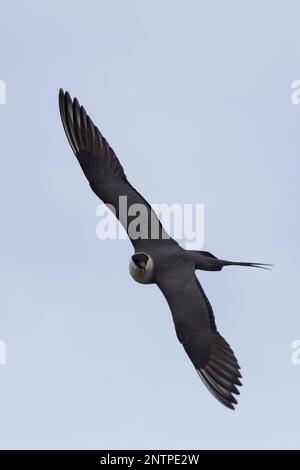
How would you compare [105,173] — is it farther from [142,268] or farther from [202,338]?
[202,338]

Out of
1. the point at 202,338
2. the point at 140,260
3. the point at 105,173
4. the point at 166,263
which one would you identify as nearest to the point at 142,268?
the point at 140,260

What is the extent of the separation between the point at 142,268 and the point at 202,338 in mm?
1749

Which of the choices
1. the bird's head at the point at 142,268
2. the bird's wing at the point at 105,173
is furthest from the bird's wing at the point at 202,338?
the bird's wing at the point at 105,173

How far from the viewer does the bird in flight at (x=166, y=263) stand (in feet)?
61.7

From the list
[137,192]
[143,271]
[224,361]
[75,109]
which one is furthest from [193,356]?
[75,109]

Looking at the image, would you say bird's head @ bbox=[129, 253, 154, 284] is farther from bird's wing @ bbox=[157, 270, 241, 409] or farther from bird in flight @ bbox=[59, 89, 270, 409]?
bird's wing @ bbox=[157, 270, 241, 409]

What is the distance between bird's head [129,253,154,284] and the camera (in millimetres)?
19500

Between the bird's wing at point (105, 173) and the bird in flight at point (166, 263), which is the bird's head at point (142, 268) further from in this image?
the bird's wing at point (105, 173)

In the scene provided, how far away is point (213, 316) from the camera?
19094 mm

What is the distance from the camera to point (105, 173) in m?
21.1

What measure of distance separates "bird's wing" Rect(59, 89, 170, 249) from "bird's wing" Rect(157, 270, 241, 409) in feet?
5.14

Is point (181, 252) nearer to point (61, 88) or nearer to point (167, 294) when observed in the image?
point (167, 294)

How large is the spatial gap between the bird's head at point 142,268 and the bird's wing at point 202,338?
0.60 metres

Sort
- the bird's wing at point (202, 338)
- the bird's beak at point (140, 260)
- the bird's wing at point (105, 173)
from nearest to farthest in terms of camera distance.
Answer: the bird's wing at point (202, 338) → the bird's beak at point (140, 260) → the bird's wing at point (105, 173)
